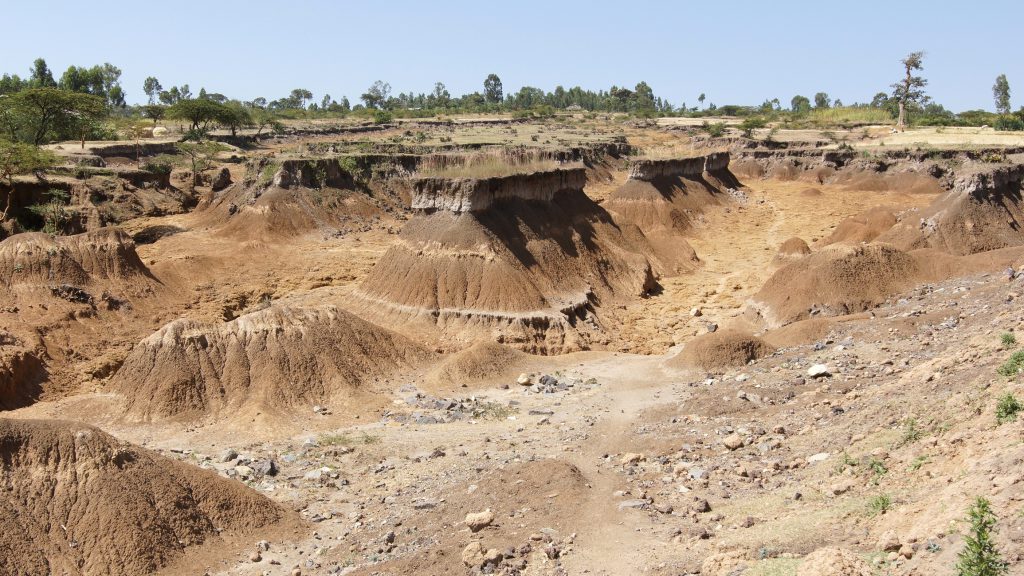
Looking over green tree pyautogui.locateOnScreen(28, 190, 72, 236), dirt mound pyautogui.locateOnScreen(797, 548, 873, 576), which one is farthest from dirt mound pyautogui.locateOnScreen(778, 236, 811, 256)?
green tree pyautogui.locateOnScreen(28, 190, 72, 236)

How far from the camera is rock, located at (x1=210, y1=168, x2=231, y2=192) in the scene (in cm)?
5676

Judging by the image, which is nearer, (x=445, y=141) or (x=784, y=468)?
(x=784, y=468)

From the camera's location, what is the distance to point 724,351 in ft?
81.5

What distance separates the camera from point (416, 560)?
45.2 feet

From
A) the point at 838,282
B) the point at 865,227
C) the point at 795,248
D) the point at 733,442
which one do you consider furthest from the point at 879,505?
the point at 865,227

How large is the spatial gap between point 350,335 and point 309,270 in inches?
680

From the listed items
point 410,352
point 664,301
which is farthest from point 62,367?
point 664,301

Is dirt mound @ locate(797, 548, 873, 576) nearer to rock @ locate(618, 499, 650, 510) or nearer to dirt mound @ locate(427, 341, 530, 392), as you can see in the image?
rock @ locate(618, 499, 650, 510)

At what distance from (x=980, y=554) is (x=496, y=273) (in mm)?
23531

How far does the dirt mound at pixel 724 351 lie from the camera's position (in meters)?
24.6

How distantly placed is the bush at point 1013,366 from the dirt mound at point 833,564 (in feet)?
20.0

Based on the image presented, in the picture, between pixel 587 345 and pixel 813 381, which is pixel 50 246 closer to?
pixel 587 345

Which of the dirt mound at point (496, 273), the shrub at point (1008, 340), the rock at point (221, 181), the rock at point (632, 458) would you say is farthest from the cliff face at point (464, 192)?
the rock at point (221, 181)

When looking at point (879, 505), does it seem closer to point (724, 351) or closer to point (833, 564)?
point (833, 564)
